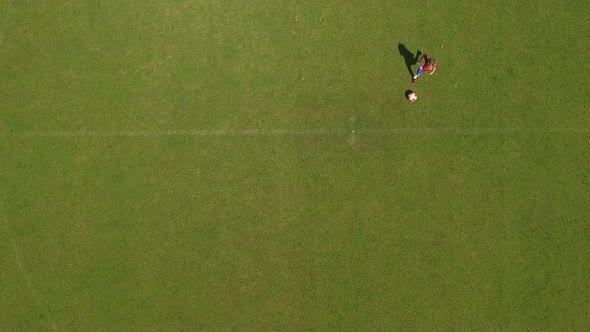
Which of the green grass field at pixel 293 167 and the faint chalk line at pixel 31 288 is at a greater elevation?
the green grass field at pixel 293 167

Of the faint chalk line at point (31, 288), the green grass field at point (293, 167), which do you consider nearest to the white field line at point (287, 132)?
the green grass field at point (293, 167)

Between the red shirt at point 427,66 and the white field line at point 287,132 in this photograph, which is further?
the white field line at point 287,132

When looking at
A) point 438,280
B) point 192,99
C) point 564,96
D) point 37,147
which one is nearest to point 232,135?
point 192,99

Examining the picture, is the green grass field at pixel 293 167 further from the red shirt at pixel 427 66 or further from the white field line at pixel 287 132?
the red shirt at pixel 427 66

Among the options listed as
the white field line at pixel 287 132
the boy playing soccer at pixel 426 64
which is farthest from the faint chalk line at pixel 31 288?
the boy playing soccer at pixel 426 64

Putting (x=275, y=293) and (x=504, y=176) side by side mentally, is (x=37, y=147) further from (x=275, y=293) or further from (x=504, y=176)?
(x=504, y=176)

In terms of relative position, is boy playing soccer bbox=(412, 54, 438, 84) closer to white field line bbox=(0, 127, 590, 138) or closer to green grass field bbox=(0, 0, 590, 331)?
green grass field bbox=(0, 0, 590, 331)

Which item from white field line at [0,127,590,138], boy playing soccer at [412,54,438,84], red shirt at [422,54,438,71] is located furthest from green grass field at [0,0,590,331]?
red shirt at [422,54,438,71]
